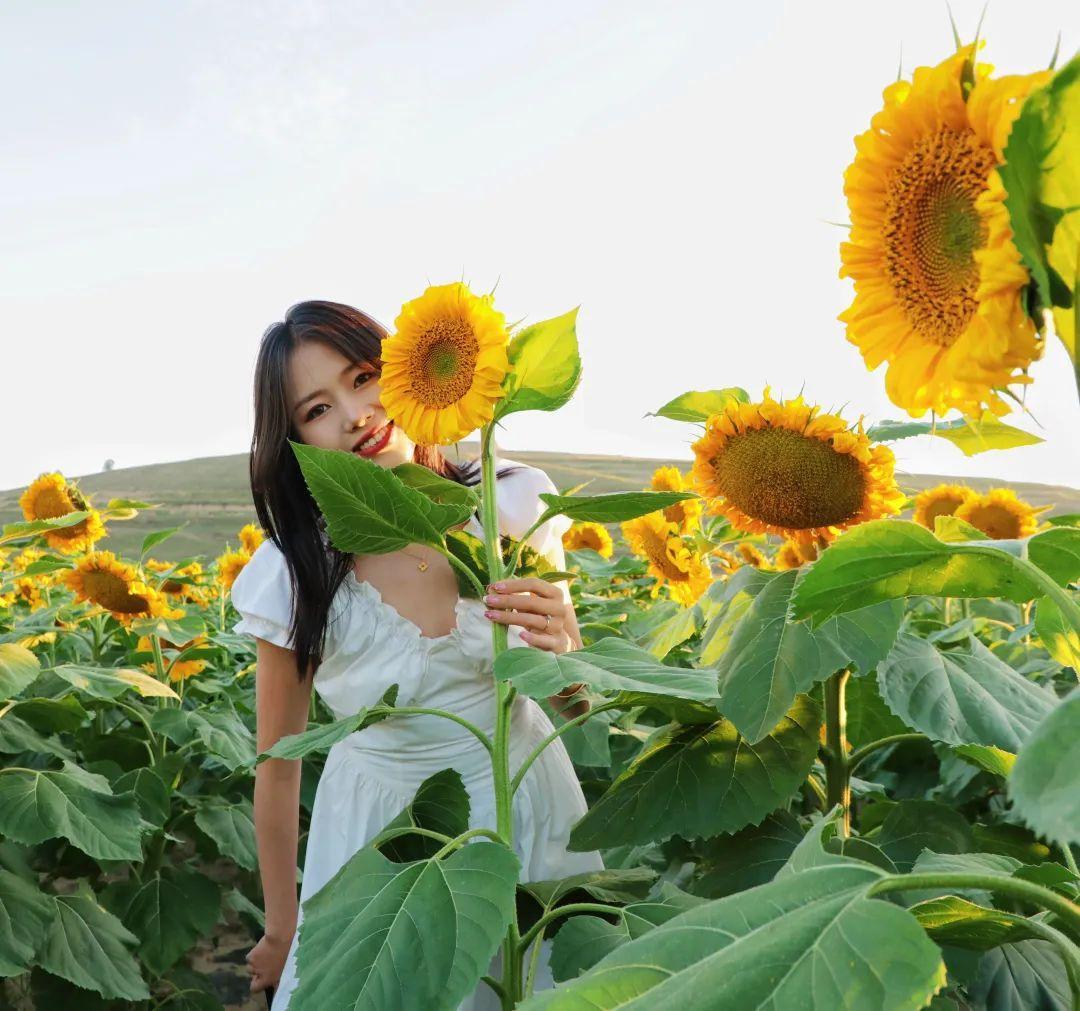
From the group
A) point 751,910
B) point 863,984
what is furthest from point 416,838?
point 863,984

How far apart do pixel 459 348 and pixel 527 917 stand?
0.77 meters

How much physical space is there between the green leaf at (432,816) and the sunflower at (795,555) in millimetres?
566

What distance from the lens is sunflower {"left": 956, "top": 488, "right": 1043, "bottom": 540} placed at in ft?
9.82

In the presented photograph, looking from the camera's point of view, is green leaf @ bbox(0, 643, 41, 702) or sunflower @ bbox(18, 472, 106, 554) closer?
green leaf @ bbox(0, 643, 41, 702)

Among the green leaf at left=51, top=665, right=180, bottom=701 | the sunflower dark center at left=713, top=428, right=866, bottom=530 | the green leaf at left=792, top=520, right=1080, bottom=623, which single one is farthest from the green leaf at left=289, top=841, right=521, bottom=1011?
the green leaf at left=51, top=665, right=180, bottom=701

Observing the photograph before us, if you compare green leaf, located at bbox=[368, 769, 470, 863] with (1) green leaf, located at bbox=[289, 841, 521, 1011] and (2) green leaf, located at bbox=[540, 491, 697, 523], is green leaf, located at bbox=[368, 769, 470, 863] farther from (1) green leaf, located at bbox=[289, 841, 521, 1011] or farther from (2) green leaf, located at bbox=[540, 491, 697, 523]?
(2) green leaf, located at bbox=[540, 491, 697, 523]

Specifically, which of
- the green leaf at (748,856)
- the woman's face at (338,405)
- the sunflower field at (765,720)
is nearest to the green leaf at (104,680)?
the sunflower field at (765,720)

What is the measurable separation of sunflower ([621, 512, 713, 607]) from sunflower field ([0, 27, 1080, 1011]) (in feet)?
0.04

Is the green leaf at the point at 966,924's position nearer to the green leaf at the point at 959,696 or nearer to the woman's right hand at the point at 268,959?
the green leaf at the point at 959,696

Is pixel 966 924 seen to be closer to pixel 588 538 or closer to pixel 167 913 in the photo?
pixel 167 913

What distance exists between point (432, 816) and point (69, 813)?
981 millimetres

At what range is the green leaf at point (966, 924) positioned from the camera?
2.57 ft

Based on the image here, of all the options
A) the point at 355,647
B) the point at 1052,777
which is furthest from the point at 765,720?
the point at 355,647

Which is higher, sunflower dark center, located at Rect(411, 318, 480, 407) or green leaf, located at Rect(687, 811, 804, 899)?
sunflower dark center, located at Rect(411, 318, 480, 407)
